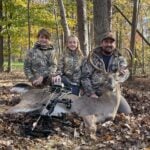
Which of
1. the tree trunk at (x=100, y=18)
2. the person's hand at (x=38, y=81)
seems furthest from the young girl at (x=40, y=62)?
the tree trunk at (x=100, y=18)

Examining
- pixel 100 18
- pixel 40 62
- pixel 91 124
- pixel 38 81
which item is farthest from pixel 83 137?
pixel 100 18

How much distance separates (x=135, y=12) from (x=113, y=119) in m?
9.61

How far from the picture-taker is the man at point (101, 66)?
317 inches

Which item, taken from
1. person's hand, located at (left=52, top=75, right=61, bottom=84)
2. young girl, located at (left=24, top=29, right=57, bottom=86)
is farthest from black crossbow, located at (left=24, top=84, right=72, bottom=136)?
young girl, located at (left=24, top=29, right=57, bottom=86)

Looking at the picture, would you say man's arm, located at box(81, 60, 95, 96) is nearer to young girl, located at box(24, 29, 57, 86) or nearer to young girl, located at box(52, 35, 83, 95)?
young girl, located at box(52, 35, 83, 95)

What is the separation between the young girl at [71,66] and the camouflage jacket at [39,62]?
68 centimetres

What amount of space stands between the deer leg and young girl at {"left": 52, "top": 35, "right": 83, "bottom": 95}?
1394 mm

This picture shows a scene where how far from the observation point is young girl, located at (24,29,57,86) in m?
9.36

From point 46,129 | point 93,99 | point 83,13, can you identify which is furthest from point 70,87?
point 83,13

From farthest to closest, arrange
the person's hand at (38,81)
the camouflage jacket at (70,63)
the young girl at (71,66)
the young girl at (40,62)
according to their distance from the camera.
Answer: the young girl at (40,62) → the person's hand at (38,81) → the camouflage jacket at (70,63) → the young girl at (71,66)

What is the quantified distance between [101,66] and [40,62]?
189 cm

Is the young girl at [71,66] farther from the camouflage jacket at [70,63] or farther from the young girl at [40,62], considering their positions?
the young girl at [40,62]

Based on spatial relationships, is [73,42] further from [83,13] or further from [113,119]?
[83,13]

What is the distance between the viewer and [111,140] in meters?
6.22
